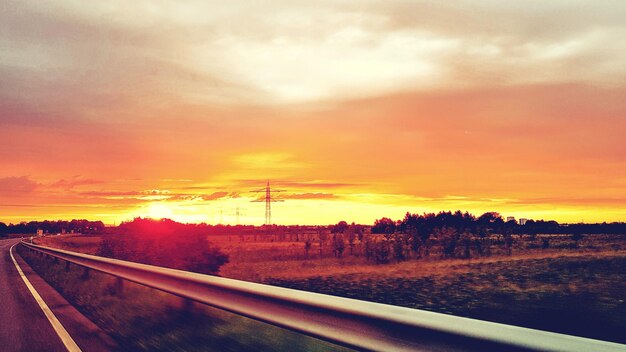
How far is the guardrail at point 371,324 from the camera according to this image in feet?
9.85

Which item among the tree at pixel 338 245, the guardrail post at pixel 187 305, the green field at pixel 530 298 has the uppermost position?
the guardrail post at pixel 187 305

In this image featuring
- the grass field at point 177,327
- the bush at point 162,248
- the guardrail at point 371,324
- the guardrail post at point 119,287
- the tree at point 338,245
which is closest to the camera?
the guardrail at point 371,324

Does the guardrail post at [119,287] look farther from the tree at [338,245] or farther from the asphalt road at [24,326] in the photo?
the tree at [338,245]

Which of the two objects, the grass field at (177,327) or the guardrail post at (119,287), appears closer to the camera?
the grass field at (177,327)

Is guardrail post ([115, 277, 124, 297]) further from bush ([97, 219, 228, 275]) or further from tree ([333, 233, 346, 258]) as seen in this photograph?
tree ([333, 233, 346, 258])

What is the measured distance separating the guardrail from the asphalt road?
7.43ft

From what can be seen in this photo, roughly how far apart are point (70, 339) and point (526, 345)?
693cm

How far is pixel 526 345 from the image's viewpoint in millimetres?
2943

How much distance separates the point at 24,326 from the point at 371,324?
7373 millimetres

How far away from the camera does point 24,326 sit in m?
9.30

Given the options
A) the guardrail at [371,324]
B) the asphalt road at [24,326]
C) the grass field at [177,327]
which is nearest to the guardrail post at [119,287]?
the grass field at [177,327]

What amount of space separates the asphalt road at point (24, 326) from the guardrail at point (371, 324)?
2264 millimetres

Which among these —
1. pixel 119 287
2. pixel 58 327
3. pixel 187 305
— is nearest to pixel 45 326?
pixel 58 327

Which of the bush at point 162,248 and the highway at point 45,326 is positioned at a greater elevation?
the bush at point 162,248
